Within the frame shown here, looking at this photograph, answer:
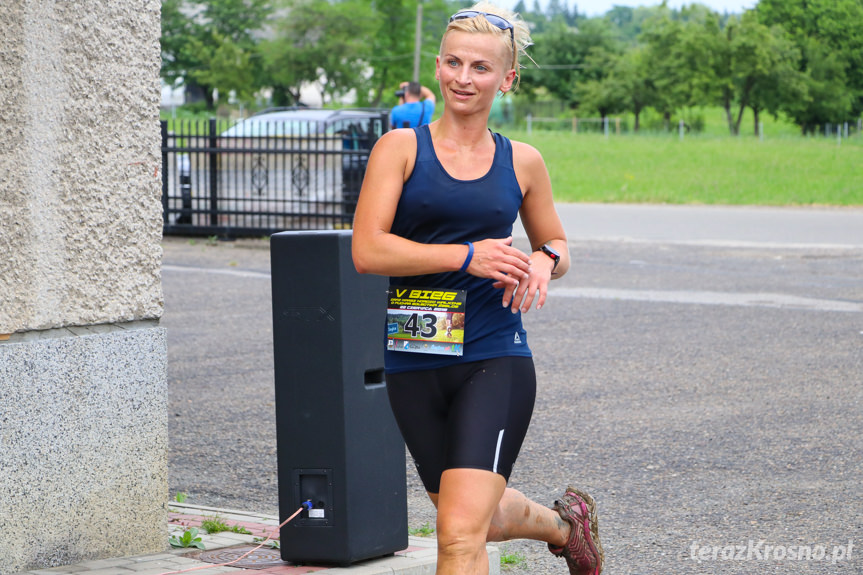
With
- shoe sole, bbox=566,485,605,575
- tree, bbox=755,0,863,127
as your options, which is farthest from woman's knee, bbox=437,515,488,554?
tree, bbox=755,0,863,127

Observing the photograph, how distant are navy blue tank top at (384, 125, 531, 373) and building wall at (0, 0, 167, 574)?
4.56 feet

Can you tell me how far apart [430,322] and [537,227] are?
563mm

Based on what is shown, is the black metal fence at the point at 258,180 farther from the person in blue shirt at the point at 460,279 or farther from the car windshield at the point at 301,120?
the person in blue shirt at the point at 460,279

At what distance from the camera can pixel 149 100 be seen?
4.28 meters

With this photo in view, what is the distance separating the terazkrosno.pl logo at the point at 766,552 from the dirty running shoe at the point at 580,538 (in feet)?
2.27

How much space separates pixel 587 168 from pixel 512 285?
35.1m

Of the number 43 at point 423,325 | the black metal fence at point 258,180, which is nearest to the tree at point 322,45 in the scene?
the black metal fence at point 258,180

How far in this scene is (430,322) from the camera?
3162 mm

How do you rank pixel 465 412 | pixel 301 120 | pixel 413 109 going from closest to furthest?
pixel 465 412 → pixel 413 109 → pixel 301 120

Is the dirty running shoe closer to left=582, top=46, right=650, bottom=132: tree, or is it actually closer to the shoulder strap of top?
the shoulder strap of top

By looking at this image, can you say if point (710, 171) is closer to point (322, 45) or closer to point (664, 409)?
point (664, 409)

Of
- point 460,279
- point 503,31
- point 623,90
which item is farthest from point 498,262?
point 623,90

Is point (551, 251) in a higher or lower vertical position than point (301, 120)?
lower

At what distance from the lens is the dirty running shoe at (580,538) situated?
12.6 feet
